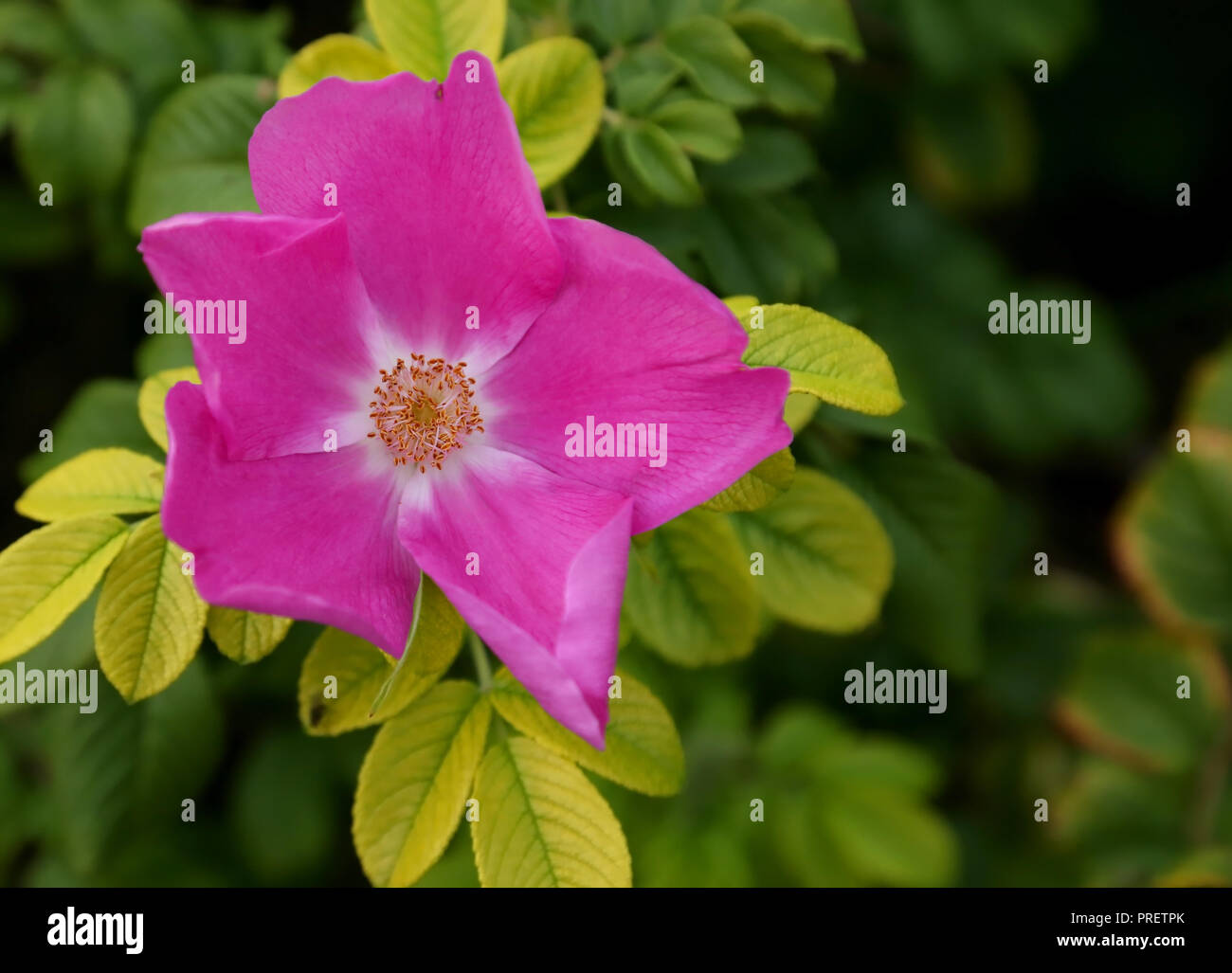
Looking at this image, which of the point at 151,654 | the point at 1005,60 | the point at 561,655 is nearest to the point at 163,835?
the point at 151,654

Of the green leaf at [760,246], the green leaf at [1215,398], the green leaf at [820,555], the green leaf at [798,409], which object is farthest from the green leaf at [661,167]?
the green leaf at [1215,398]

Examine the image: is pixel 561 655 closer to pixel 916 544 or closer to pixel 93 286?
pixel 916 544

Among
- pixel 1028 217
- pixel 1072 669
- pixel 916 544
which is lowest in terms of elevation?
pixel 1072 669

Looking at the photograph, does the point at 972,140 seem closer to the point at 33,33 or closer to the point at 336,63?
the point at 336,63

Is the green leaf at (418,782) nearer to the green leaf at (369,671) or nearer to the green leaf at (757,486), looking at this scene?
the green leaf at (369,671)

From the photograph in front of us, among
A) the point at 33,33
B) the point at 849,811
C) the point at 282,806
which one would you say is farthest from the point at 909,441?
the point at 33,33

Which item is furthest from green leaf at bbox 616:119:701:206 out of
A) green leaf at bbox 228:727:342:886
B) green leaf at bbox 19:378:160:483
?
green leaf at bbox 228:727:342:886
